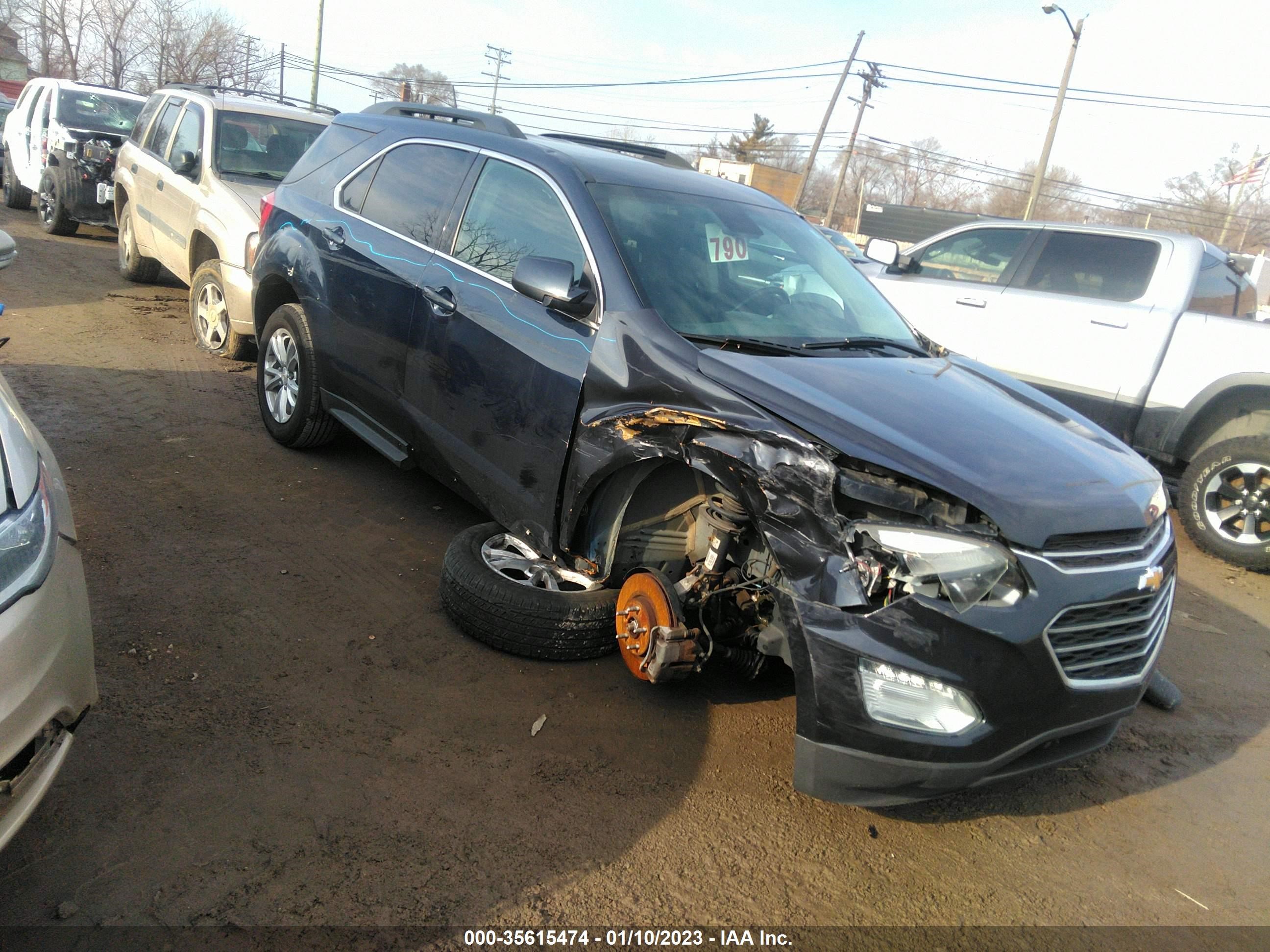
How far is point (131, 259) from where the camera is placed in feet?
30.9

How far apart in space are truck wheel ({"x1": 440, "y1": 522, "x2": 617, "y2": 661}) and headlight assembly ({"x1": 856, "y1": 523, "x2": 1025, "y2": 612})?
1301 mm

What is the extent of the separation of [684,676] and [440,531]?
6.60 ft

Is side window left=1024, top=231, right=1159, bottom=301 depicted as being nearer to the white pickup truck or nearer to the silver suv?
the white pickup truck

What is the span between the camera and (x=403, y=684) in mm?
3316

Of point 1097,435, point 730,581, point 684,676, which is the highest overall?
point 1097,435

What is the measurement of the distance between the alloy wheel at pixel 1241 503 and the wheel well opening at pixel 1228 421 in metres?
0.21

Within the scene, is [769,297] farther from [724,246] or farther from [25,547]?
[25,547]

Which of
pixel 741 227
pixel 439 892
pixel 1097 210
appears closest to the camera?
pixel 439 892

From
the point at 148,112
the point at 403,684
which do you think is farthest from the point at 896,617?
the point at 148,112

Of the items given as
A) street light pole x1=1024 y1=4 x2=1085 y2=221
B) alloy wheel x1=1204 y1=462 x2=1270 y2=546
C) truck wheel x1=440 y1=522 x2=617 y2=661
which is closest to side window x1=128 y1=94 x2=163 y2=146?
truck wheel x1=440 y1=522 x2=617 y2=661

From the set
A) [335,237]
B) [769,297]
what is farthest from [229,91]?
[769,297]

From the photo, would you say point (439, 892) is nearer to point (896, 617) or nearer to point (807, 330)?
point (896, 617)

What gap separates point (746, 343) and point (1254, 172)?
38.8 meters

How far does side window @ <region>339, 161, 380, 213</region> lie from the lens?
480cm
